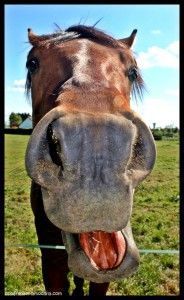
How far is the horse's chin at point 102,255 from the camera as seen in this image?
185 centimetres

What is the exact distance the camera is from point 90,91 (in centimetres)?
183

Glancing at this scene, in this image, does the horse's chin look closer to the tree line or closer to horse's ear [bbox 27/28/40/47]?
horse's ear [bbox 27/28/40/47]

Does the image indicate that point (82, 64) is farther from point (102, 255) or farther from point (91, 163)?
point (102, 255)

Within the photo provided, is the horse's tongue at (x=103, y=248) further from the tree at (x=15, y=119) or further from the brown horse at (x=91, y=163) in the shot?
the tree at (x=15, y=119)

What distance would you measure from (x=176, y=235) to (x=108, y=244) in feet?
13.9

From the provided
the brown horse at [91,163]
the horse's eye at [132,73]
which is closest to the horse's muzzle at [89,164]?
the brown horse at [91,163]

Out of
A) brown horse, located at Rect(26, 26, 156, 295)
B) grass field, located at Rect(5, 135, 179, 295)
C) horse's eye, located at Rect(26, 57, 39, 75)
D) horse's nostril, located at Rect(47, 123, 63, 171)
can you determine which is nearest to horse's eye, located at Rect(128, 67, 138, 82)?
brown horse, located at Rect(26, 26, 156, 295)

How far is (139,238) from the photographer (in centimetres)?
575

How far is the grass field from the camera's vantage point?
170 inches

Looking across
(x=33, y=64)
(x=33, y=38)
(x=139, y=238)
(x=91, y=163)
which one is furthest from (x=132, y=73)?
(x=139, y=238)

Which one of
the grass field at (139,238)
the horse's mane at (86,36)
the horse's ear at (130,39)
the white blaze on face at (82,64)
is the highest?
the horse's ear at (130,39)

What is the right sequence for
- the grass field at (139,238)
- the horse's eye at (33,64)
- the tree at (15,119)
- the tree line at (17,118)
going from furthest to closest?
the grass field at (139,238)
the tree at (15,119)
the tree line at (17,118)
the horse's eye at (33,64)

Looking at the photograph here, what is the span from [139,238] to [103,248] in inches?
152
